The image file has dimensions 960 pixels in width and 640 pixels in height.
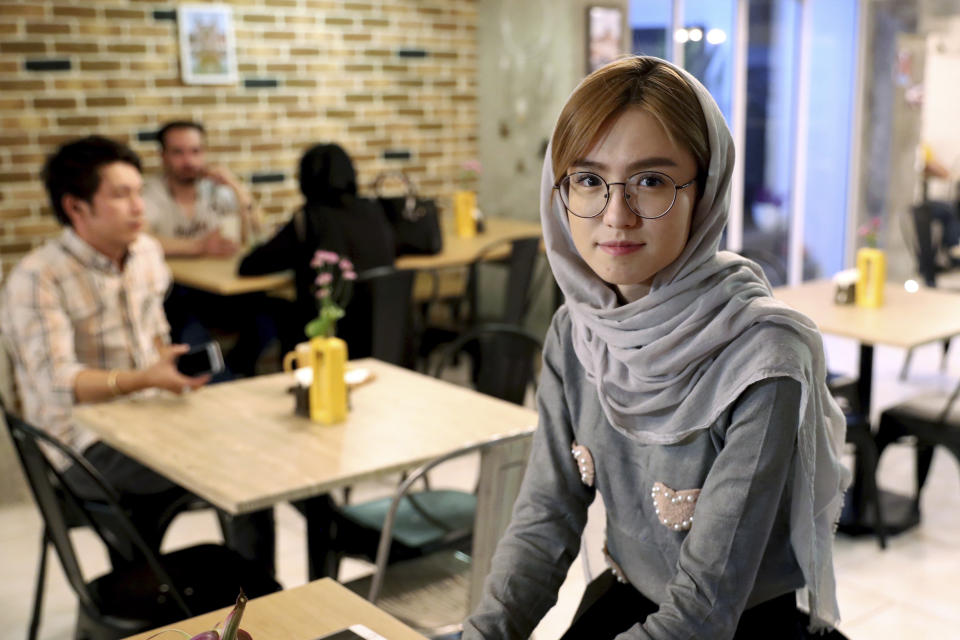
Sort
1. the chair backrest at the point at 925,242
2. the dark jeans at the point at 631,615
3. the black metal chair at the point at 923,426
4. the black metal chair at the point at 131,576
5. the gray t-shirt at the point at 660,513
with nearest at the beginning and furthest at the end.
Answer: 1. the gray t-shirt at the point at 660,513
2. the dark jeans at the point at 631,615
3. the black metal chair at the point at 131,576
4. the black metal chair at the point at 923,426
5. the chair backrest at the point at 925,242

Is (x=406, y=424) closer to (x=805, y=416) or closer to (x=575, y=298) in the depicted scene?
(x=575, y=298)

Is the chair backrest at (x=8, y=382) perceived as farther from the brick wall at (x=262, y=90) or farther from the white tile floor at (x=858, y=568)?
the brick wall at (x=262, y=90)

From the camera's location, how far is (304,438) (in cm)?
228

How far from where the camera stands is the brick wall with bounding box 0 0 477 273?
447 cm

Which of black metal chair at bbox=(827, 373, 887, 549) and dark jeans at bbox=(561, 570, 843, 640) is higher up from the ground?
dark jeans at bbox=(561, 570, 843, 640)

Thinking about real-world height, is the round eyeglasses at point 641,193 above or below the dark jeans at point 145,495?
above

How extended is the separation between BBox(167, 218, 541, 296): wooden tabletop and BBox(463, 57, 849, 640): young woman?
2.66 meters

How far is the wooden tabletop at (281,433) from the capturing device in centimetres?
204

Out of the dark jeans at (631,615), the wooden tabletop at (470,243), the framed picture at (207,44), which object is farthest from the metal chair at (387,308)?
the dark jeans at (631,615)

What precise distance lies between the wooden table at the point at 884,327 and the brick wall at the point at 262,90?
2630 millimetres

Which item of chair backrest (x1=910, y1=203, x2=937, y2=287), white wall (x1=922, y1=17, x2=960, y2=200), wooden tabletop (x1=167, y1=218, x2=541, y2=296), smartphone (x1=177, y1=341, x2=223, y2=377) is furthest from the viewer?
white wall (x1=922, y1=17, x2=960, y2=200)

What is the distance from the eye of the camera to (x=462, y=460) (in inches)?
166

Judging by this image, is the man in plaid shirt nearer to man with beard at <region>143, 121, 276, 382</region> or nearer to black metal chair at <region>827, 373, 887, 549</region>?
man with beard at <region>143, 121, 276, 382</region>

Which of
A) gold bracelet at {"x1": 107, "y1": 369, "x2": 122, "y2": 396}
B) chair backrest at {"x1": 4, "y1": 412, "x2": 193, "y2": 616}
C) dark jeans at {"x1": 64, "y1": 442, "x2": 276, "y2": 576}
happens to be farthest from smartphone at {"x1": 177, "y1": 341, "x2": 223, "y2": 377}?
chair backrest at {"x1": 4, "y1": 412, "x2": 193, "y2": 616}
